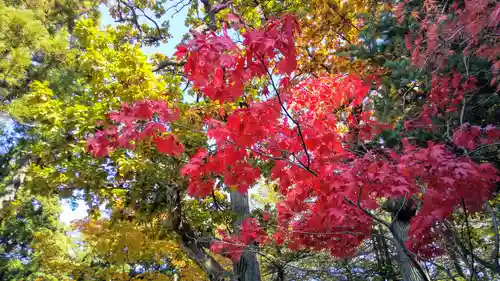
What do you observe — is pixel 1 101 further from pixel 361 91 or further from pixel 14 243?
pixel 14 243

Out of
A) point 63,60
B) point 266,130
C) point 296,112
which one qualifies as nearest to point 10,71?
point 63,60

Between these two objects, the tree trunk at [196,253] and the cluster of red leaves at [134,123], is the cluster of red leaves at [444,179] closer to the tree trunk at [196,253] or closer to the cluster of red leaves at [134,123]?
the cluster of red leaves at [134,123]

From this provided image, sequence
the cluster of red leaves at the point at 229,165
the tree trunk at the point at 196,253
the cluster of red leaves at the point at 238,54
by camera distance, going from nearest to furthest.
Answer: the cluster of red leaves at the point at 238,54
the cluster of red leaves at the point at 229,165
the tree trunk at the point at 196,253

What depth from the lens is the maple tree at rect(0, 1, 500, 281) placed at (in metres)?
2.21

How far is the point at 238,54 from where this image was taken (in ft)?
6.77

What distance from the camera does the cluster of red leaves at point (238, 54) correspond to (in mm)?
1726

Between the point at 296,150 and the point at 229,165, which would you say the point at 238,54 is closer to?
the point at 296,150

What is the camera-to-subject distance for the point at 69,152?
4316mm

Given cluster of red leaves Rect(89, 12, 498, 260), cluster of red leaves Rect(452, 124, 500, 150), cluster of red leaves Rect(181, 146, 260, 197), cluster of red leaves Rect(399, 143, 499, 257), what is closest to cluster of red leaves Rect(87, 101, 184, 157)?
cluster of red leaves Rect(89, 12, 498, 260)

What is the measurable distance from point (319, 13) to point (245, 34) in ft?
10.4

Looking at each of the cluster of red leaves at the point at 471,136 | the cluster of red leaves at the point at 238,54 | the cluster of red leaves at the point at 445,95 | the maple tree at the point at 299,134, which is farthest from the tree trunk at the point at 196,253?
the cluster of red leaves at the point at 471,136

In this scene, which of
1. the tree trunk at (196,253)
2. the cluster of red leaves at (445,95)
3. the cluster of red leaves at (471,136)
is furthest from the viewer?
the tree trunk at (196,253)

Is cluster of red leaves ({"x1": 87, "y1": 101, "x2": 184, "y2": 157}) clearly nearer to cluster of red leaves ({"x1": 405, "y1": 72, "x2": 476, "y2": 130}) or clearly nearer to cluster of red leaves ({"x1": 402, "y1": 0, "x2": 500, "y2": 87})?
cluster of red leaves ({"x1": 402, "y1": 0, "x2": 500, "y2": 87})

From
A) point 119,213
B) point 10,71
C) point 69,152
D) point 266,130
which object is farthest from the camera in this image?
point 10,71
